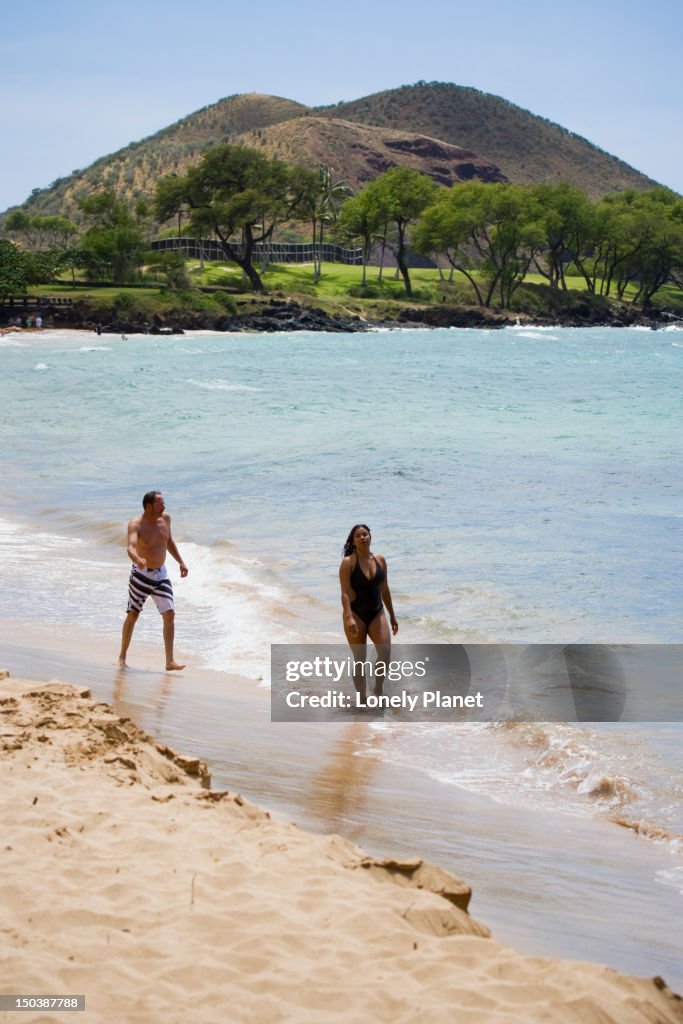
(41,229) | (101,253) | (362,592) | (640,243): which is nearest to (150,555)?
(362,592)

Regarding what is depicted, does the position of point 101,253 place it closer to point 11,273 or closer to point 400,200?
point 11,273

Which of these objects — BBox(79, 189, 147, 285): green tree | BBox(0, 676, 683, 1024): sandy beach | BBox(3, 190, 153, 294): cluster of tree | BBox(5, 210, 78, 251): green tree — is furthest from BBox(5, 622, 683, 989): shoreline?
BBox(5, 210, 78, 251): green tree

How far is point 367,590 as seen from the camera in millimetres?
7938

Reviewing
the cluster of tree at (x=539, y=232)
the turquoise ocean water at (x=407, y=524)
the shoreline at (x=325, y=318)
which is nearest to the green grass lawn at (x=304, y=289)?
the shoreline at (x=325, y=318)

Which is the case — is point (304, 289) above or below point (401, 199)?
below

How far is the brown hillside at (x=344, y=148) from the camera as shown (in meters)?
169

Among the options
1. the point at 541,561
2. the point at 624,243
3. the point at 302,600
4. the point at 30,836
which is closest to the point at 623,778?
the point at 30,836

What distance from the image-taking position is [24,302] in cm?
7219

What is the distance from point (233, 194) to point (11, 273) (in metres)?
24.1

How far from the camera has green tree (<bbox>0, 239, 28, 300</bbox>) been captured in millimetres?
70125

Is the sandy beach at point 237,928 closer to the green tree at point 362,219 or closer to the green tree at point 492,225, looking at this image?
the green tree at point 492,225

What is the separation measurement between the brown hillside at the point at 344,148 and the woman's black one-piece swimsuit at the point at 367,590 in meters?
160

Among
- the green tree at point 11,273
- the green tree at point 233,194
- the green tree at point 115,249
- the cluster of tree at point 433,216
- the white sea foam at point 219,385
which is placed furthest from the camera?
the cluster of tree at point 433,216

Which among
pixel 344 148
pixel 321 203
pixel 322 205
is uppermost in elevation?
pixel 344 148
